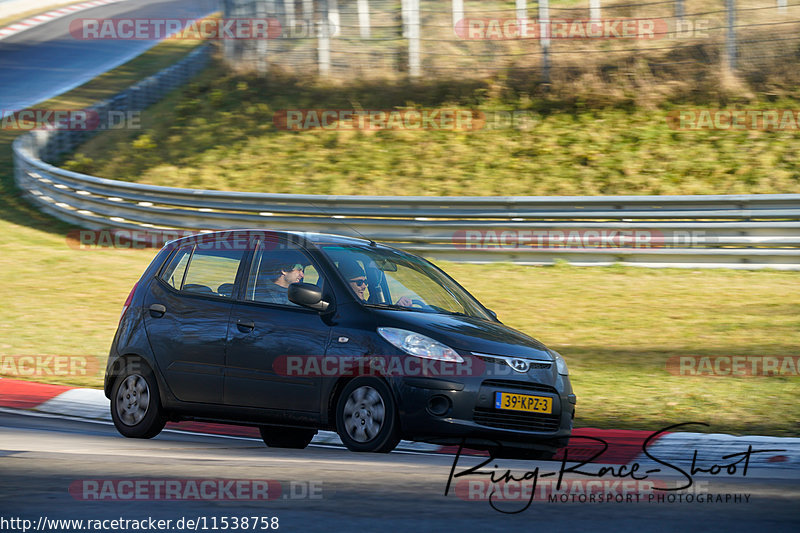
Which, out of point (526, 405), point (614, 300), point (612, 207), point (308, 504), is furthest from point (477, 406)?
point (612, 207)

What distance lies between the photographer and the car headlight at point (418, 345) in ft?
20.7

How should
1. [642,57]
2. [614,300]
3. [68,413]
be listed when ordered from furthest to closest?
[642,57] → [614,300] → [68,413]

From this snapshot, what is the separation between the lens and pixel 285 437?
24.9 feet

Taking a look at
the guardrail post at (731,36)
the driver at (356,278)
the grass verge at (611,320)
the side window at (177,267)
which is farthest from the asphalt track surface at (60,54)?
the driver at (356,278)

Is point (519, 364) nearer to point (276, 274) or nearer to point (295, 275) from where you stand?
point (295, 275)

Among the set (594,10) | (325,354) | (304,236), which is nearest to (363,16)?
(594,10)

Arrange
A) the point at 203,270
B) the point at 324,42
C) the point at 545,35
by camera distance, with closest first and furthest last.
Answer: the point at 203,270 → the point at 545,35 → the point at 324,42

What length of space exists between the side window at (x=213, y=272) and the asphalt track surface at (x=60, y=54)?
2407cm

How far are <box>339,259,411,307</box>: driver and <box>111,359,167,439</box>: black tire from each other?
1.69 meters

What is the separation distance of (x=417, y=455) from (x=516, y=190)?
10.5 meters

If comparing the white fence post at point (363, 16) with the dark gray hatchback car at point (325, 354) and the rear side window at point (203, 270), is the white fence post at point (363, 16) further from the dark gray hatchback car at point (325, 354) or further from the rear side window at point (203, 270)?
the rear side window at point (203, 270)

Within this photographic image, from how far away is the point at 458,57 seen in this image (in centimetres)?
2084

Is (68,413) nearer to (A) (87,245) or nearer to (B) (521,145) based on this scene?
(A) (87,245)

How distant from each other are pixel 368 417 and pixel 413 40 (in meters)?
15.4
